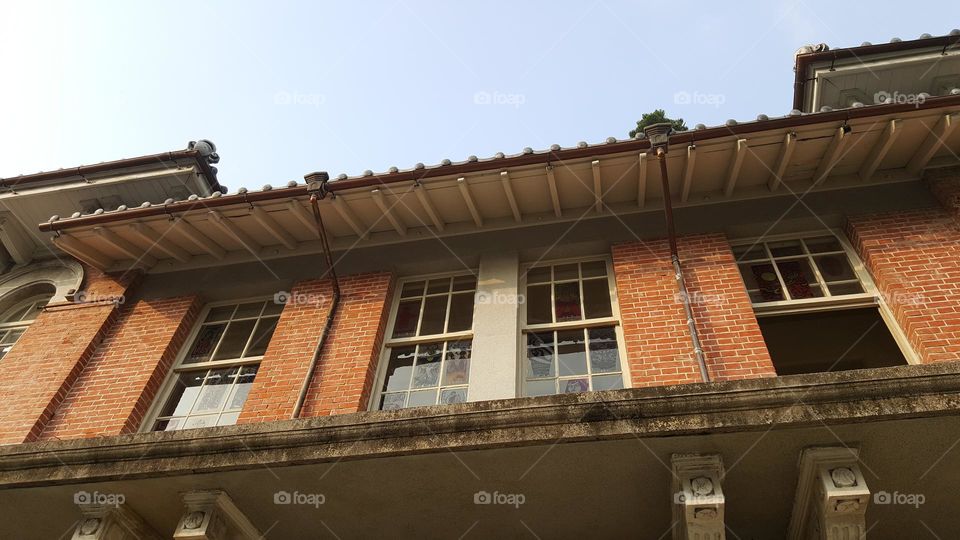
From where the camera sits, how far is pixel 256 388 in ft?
21.5

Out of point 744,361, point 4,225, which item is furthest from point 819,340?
point 4,225

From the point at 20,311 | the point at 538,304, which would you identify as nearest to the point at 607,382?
the point at 538,304

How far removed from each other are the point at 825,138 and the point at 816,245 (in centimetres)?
112

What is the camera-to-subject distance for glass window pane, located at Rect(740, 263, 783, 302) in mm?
6629

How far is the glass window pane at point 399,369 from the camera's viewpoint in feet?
21.5

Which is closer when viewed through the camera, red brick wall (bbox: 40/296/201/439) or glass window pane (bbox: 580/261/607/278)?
red brick wall (bbox: 40/296/201/439)

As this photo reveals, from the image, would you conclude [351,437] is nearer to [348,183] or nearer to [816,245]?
[348,183]

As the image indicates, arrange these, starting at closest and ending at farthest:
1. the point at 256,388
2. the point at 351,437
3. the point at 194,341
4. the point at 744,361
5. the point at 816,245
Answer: the point at 351,437 < the point at 744,361 < the point at 256,388 < the point at 816,245 < the point at 194,341

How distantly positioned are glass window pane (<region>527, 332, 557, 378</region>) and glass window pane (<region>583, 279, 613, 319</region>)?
0.54m

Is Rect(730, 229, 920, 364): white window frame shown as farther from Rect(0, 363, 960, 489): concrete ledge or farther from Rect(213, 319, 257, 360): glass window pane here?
Rect(213, 319, 257, 360): glass window pane

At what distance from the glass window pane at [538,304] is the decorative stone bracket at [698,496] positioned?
2.59 m

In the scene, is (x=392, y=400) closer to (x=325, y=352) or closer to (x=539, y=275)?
(x=325, y=352)

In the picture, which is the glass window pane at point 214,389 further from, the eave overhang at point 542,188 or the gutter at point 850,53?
the gutter at point 850,53

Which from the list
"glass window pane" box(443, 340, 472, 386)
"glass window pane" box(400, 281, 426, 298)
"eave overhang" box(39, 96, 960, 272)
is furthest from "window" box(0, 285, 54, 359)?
"glass window pane" box(443, 340, 472, 386)
